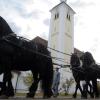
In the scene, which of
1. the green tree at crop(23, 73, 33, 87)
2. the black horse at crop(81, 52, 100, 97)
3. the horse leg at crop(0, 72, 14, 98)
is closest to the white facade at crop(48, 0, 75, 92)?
the green tree at crop(23, 73, 33, 87)

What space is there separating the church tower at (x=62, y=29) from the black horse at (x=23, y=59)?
1806 inches

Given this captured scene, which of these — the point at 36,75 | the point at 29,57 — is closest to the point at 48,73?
the point at 36,75

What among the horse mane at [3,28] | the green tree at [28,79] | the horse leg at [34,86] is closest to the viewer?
the horse mane at [3,28]

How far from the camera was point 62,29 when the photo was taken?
5650 centimetres

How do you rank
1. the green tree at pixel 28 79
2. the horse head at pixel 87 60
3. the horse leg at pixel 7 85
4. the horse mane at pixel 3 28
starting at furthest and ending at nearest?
the green tree at pixel 28 79, the horse head at pixel 87 60, the horse mane at pixel 3 28, the horse leg at pixel 7 85

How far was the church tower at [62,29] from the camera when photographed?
54875mm

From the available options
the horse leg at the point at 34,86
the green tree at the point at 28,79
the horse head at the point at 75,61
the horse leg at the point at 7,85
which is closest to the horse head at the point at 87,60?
the horse head at the point at 75,61

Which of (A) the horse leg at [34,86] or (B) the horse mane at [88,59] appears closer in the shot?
(A) the horse leg at [34,86]

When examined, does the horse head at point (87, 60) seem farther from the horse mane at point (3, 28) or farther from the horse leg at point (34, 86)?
the horse mane at point (3, 28)

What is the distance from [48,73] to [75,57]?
3241 millimetres

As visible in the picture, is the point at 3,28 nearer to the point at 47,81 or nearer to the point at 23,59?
the point at 23,59

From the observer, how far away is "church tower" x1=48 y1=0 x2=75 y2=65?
180 ft

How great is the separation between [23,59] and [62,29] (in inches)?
2003

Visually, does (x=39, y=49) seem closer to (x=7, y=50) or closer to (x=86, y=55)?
(x=7, y=50)
